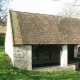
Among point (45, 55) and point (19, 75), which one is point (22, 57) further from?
point (45, 55)

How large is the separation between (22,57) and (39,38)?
2556 millimetres

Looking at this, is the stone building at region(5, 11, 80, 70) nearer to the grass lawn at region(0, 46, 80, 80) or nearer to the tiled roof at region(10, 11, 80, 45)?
the tiled roof at region(10, 11, 80, 45)

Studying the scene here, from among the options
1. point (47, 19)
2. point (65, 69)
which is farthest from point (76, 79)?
point (47, 19)

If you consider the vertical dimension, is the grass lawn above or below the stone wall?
below

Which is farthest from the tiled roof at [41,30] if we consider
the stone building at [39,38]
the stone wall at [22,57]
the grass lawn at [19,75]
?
the grass lawn at [19,75]

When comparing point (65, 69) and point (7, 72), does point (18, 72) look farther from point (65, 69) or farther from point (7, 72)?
point (65, 69)

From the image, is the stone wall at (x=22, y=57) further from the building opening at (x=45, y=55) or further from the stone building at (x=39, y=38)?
the building opening at (x=45, y=55)

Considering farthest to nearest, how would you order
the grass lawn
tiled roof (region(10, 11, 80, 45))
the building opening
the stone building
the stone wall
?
the building opening
tiled roof (region(10, 11, 80, 45))
the stone building
the stone wall
the grass lawn

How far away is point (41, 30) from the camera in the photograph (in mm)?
17156

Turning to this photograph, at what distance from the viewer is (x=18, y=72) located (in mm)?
13742

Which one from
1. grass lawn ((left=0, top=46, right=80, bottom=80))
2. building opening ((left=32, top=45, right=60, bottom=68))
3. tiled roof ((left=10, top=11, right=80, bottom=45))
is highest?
tiled roof ((left=10, top=11, right=80, bottom=45))

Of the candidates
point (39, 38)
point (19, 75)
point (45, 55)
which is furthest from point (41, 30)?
point (19, 75)

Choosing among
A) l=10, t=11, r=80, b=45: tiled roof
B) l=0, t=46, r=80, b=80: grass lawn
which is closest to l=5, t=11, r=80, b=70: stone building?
l=10, t=11, r=80, b=45: tiled roof

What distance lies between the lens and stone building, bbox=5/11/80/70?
15109 mm
